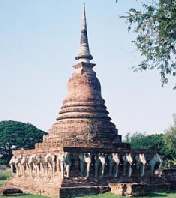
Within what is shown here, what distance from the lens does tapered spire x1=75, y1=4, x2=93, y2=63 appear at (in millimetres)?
36719

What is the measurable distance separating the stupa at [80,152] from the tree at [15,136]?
88.2 ft

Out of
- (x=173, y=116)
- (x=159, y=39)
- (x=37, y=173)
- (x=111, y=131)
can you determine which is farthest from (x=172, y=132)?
(x=159, y=39)

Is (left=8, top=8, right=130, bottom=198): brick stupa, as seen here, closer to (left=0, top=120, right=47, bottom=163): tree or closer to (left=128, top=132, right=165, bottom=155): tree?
(left=128, top=132, right=165, bottom=155): tree

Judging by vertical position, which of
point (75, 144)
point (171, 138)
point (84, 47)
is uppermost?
point (84, 47)

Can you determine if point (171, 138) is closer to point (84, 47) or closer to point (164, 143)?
point (164, 143)

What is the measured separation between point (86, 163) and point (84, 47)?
11604 mm

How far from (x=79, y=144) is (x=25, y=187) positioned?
598cm

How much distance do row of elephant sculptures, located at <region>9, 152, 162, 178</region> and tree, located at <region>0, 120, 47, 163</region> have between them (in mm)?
30444

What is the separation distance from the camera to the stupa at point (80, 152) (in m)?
28.9

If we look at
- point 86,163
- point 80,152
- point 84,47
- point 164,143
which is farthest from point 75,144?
point 164,143

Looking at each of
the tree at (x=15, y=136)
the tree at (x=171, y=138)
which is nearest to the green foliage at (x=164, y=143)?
the tree at (x=171, y=138)

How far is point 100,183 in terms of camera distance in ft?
97.7

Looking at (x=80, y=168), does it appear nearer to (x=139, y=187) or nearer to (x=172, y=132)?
(x=139, y=187)

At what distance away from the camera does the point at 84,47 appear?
123ft
